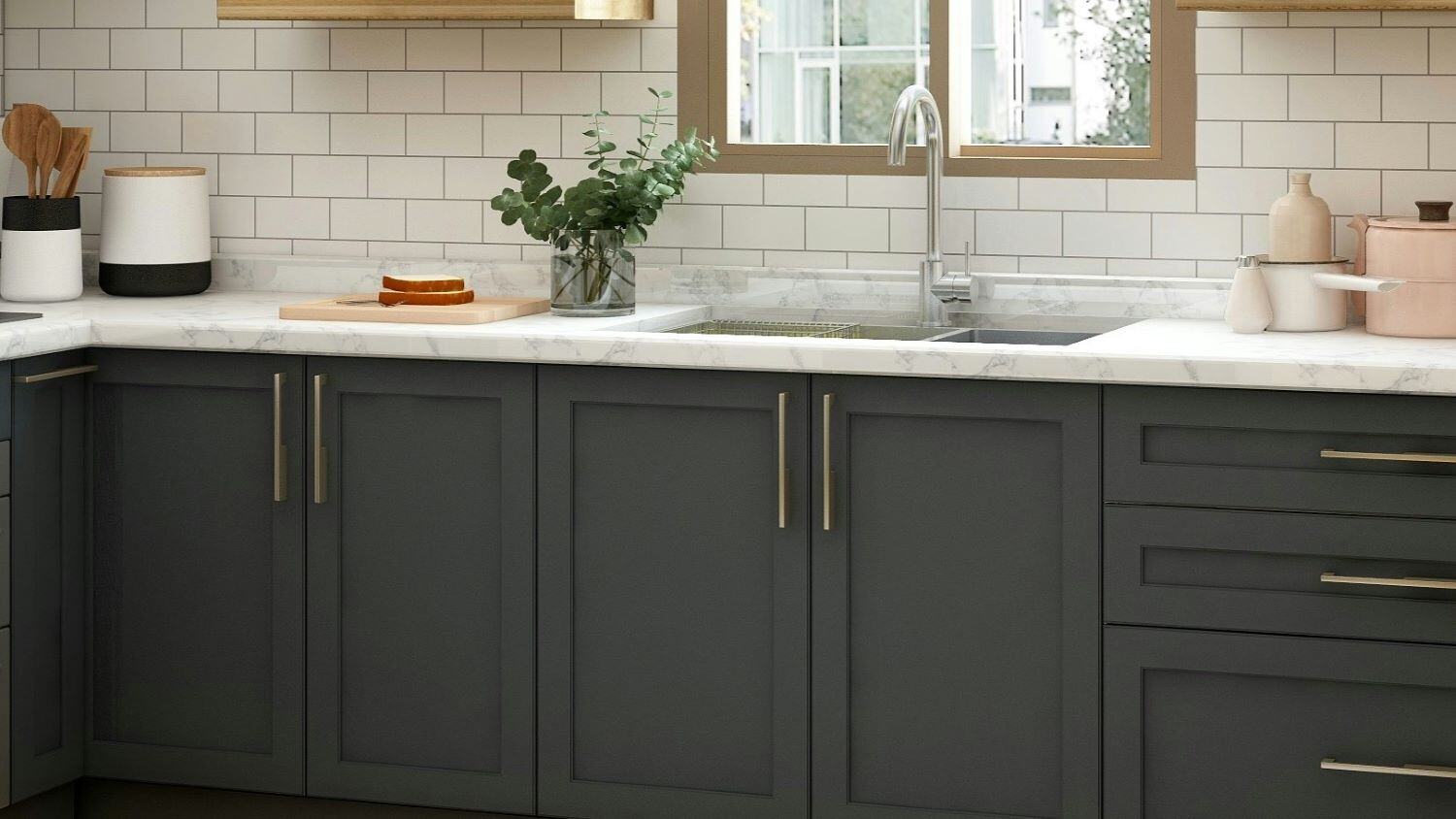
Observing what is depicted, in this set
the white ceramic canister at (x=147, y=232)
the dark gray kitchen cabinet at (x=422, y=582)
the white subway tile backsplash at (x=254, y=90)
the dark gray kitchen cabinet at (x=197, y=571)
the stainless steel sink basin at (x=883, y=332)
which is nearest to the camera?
the dark gray kitchen cabinet at (x=422, y=582)

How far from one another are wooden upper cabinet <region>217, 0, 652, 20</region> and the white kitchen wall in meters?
0.18

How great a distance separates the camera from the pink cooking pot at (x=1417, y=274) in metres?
3.02

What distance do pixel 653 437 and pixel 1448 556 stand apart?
1.29 metres

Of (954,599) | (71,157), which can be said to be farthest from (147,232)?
(954,599)

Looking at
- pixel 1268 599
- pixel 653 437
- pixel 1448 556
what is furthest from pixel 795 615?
pixel 1448 556

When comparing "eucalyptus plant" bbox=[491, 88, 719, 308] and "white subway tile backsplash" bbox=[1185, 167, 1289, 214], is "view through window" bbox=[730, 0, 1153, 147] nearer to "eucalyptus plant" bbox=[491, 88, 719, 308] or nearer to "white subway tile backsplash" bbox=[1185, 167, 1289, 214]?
"white subway tile backsplash" bbox=[1185, 167, 1289, 214]

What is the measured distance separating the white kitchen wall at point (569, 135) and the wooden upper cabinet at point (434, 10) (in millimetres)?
182

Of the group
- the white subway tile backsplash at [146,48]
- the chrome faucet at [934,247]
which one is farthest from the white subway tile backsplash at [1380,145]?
the white subway tile backsplash at [146,48]

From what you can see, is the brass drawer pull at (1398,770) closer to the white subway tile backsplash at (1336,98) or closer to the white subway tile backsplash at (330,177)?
the white subway tile backsplash at (1336,98)

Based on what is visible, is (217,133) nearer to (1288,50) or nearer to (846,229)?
(846,229)

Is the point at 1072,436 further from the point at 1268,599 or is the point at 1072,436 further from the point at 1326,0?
the point at 1326,0

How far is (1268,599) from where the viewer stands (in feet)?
9.18

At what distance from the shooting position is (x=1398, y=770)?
2.75m

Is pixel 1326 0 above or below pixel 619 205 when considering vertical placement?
above
